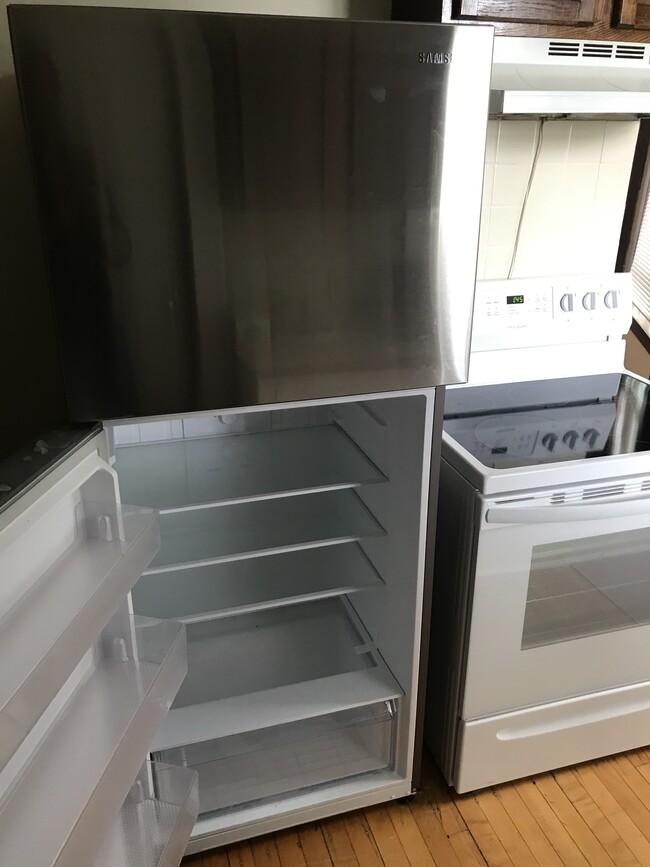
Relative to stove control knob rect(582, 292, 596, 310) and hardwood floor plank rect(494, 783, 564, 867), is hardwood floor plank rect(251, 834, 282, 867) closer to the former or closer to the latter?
hardwood floor plank rect(494, 783, 564, 867)

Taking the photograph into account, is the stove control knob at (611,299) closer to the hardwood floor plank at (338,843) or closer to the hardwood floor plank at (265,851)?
the hardwood floor plank at (338,843)

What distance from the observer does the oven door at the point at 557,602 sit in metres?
1.46

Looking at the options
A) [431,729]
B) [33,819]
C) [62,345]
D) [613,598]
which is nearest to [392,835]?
[431,729]

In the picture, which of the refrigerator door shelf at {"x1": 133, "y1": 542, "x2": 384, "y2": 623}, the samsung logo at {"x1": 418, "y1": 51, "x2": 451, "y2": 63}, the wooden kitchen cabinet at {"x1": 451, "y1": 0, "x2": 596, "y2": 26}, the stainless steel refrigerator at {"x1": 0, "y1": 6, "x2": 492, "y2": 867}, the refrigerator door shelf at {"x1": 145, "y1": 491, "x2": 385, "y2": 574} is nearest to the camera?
the stainless steel refrigerator at {"x1": 0, "y1": 6, "x2": 492, "y2": 867}

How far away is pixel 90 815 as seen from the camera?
2.91ft

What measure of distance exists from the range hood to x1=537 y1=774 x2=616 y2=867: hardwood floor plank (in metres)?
1.63

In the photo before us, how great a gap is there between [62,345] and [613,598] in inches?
54.4

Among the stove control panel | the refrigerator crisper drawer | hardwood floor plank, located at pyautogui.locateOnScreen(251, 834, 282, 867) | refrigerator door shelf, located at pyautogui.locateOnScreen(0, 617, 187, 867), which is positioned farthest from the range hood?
hardwood floor plank, located at pyautogui.locateOnScreen(251, 834, 282, 867)

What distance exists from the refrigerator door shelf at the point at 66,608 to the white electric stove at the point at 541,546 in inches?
28.8

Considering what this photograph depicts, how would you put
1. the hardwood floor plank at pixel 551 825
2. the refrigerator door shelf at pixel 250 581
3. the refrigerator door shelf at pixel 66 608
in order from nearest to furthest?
the refrigerator door shelf at pixel 66 608
the hardwood floor plank at pixel 551 825
the refrigerator door shelf at pixel 250 581

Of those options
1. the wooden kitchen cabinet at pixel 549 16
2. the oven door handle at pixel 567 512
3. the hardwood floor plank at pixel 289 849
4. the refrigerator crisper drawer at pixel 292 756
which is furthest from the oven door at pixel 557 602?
the wooden kitchen cabinet at pixel 549 16

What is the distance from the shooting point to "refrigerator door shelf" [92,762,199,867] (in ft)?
3.70

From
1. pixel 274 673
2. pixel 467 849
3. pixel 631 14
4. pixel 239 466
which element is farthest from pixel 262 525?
pixel 631 14

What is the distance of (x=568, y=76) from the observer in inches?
60.6
